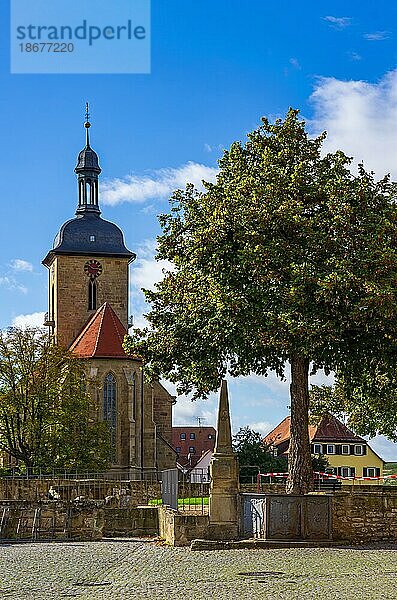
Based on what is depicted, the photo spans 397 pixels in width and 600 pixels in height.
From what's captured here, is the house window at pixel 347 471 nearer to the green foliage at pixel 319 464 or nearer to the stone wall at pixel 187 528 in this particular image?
the green foliage at pixel 319 464

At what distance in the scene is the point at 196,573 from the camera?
1822 cm

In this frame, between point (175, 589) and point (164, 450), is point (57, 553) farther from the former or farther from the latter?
point (164, 450)

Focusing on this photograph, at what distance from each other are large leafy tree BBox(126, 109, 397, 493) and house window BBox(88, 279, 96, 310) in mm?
48018

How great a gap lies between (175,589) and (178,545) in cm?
789

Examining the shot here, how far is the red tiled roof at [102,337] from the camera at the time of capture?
68.9 metres

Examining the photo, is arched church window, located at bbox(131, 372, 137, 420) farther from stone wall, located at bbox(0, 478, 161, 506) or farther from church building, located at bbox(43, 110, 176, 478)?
stone wall, located at bbox(0, 478, 161, 506)

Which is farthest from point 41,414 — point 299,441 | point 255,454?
point 299,441

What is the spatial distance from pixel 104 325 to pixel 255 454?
1842 cm

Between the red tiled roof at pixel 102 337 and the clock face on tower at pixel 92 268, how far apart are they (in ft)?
15.3

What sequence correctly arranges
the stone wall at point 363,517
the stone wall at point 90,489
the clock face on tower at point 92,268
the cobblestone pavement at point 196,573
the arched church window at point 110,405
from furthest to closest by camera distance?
the clock face on tower at point 92,268, the arched church window at point 110,405, the stone wall at point 90,489, the stone wall at point 363,517, the cobblestone pavement at point 196,573

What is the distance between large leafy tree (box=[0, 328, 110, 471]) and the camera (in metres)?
54.3

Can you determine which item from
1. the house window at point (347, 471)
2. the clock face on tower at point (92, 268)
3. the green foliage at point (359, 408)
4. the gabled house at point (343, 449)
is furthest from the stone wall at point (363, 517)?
the clock face on tower at point (92, 268)

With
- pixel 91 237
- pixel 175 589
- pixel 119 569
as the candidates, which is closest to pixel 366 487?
pixel 119 569

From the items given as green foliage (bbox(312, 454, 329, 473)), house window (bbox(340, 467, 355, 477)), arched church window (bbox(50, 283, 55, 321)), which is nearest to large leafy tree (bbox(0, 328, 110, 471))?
green foliage (bbox(312, 454, 329, 473))
